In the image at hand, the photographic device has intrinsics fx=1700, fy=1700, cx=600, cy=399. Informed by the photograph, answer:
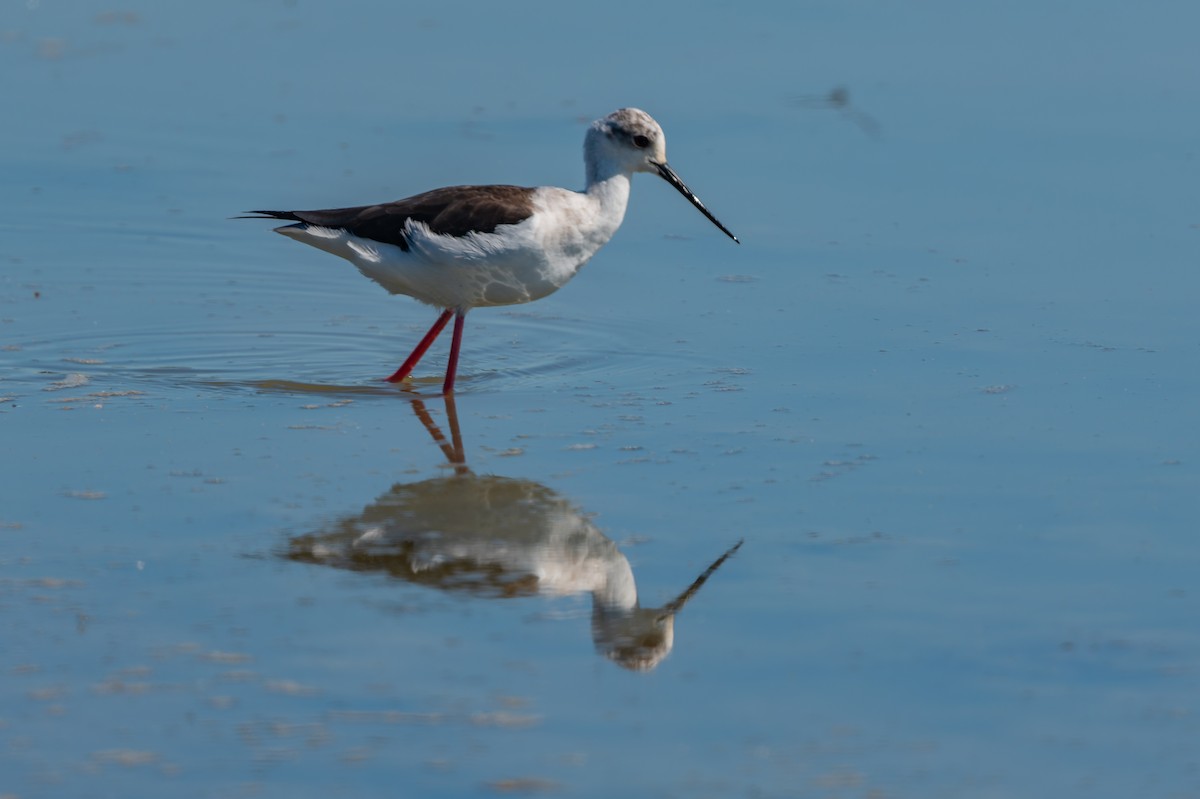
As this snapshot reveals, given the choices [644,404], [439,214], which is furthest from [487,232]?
[644,404]

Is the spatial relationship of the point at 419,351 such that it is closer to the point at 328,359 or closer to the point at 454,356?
the point at 454,356

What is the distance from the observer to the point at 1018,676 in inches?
179

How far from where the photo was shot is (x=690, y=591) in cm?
512

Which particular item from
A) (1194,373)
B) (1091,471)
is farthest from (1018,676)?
(1194,373)

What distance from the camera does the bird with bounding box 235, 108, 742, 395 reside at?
715cm

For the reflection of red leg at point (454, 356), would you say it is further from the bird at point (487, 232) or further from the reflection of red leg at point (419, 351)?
the reflection of red leg at point (419, 351)

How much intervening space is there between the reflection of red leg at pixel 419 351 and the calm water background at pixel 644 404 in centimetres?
15

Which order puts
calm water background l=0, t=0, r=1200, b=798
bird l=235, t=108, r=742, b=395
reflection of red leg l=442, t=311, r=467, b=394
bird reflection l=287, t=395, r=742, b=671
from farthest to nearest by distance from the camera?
reflection of red leg l=442, t=311, r=467, b=394
bird l=235, t=108, r=742, b=395
bird reflection l=287, t=395, r=742, b=671
calm water background l=0, t=0, r=1200, b=798

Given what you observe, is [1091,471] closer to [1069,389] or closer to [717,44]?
[1069,389]

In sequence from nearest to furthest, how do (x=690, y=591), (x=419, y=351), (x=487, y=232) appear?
(x=690, y=591) → (x=487, y=232) → (x=419, y=351)

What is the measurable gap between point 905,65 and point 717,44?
1348 millimetres

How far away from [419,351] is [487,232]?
75 centimetres

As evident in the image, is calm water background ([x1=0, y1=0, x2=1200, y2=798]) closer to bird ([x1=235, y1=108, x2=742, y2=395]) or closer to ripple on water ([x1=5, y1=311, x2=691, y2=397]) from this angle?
ripple on water ([x1=5, y1=311, x2=691, y2=397])

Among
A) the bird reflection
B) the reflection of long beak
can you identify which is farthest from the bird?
the reflection of long beak
